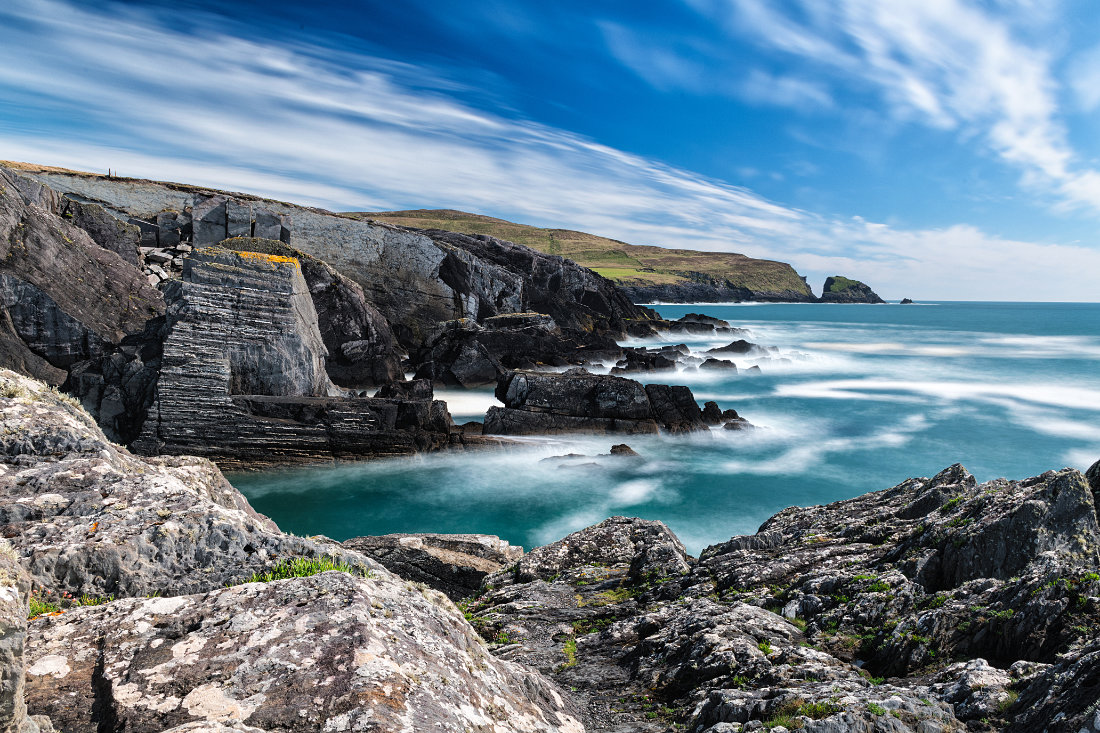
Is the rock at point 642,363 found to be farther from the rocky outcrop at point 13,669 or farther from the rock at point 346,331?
the rocky outcrop at point 13,669

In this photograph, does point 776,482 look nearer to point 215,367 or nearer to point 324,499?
point 324,499

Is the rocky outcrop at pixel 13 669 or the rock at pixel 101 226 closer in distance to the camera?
the rocky outcrop at pixel 13 669

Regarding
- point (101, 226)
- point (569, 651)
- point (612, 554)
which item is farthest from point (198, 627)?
point (101, 226)

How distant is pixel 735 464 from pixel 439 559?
20.5m

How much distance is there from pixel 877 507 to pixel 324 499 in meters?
19.6

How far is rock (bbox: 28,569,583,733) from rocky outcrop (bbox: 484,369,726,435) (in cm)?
2555

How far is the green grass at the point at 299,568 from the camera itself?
5.20 metres

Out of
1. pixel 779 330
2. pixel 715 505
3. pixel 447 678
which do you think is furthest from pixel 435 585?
pixel 779 330

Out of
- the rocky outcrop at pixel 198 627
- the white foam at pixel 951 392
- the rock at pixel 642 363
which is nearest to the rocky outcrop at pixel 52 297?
the rocky outcrop at pixel 198 627

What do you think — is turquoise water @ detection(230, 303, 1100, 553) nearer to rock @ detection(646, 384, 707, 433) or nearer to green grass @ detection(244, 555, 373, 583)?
rock @ detection(646, 384, 707, 433)

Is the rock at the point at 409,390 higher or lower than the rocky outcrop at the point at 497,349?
lower

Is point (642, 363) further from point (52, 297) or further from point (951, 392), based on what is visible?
point (52, 297)

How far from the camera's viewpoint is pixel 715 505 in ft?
81.9

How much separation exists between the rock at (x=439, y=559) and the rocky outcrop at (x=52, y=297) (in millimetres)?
19847
